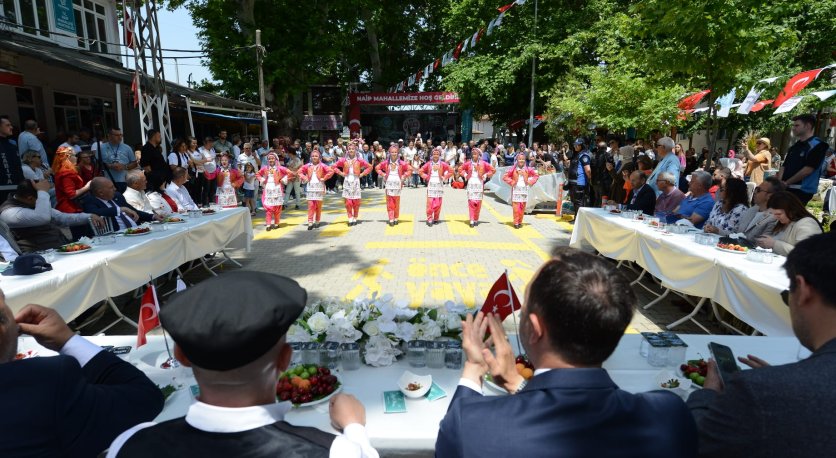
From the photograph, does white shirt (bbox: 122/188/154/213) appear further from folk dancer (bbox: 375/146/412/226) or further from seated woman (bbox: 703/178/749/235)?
seated woman (bbox: 703/178/749/235)

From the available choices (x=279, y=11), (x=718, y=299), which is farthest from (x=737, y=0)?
(x=279, y=11)

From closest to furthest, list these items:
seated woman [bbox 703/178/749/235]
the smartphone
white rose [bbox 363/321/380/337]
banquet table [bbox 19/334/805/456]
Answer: the smartphone
banquet table [bbox 19/334/805/456]
white rose [bbox 363/321/380/337]
seated woman [bbox 703/178/749/235]

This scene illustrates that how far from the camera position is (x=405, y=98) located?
26.7 meters

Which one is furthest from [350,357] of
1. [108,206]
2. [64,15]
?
[64,15]

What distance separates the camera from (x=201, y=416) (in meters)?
1.10

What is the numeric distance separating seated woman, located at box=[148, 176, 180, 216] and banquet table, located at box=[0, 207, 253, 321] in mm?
650

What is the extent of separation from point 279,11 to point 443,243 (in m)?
17.1

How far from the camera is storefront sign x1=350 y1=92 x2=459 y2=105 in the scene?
86.5 feet

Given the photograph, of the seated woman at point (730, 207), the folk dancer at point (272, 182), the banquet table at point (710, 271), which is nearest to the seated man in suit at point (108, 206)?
the folk dancer at point (272, 182)

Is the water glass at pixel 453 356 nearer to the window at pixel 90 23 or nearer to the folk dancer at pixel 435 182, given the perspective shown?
the folk dancer at pixel 435 182

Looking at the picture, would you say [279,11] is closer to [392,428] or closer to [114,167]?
[114,167]

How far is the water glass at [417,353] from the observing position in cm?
262

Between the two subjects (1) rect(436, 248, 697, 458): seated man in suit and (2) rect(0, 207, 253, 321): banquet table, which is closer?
(1) rect(436, 248, 697, 458): seated man in suit

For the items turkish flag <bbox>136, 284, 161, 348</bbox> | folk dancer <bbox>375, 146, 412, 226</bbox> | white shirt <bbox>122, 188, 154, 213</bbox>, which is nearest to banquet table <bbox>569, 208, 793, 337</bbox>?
turkish flag <bbox>136, 284, 161, 348</bbox>
